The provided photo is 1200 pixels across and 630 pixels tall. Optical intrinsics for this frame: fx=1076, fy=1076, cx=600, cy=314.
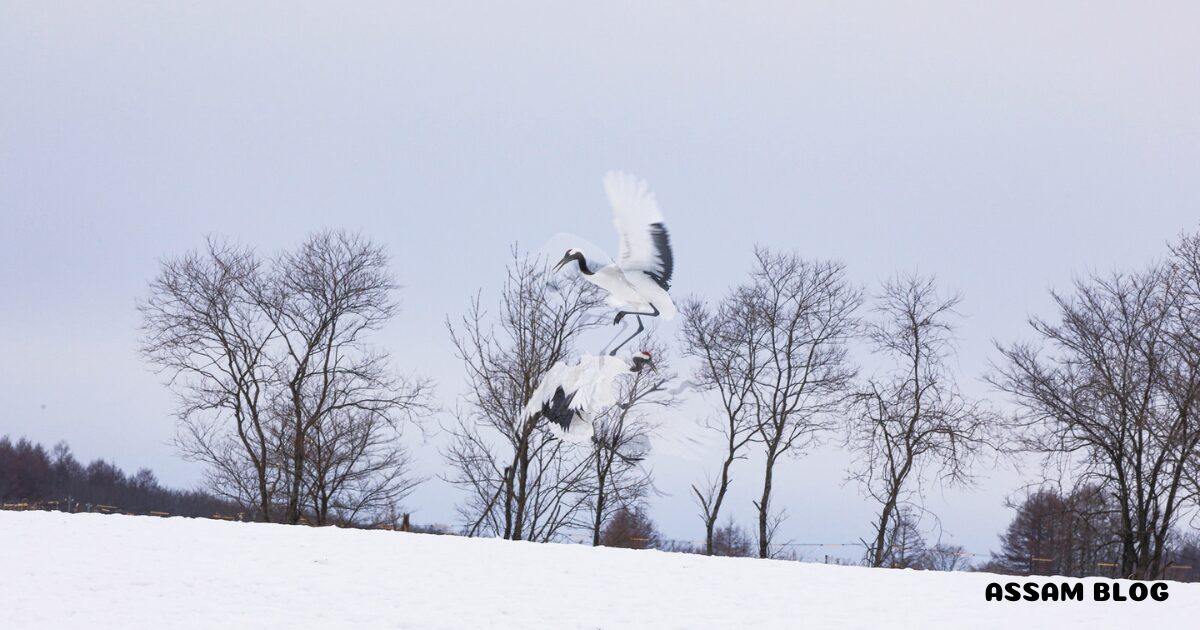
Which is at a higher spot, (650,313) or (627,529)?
(650,313)

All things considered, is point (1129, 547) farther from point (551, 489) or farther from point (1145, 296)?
point (551, 489)

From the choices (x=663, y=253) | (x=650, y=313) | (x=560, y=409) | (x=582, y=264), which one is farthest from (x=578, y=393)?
(x=663, y=253)

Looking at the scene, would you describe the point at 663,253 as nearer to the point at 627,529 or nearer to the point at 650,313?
the point at 650,313

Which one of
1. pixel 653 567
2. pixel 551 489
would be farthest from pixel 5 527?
pixel 551 489

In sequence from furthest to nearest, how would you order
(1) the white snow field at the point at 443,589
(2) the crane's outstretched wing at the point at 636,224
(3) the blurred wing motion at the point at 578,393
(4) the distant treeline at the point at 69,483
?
1. (4) the distant treeline at the point at 69,483
2. (3) the blurred wing motion at the point at 578,393
3. (2) the crane's outstretched wing at the point at 636,224
4. (1) the white snow field at the point at 443,589

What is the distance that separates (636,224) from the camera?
14.2 m

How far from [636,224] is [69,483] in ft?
330

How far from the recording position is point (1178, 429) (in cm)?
2406

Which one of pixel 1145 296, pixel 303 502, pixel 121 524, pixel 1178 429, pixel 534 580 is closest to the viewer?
pixel 534 580

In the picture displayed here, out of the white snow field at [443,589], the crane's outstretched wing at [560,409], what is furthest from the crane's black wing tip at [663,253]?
the white snow field at [443,589]

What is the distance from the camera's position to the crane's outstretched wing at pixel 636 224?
14.2 m

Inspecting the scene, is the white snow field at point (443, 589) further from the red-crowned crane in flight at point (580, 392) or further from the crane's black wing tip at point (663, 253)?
the crane's black wing tip at point (663, 253)

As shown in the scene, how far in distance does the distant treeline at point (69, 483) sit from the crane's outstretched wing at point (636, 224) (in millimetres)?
80197

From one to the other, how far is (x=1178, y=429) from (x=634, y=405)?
1337 centimetres
